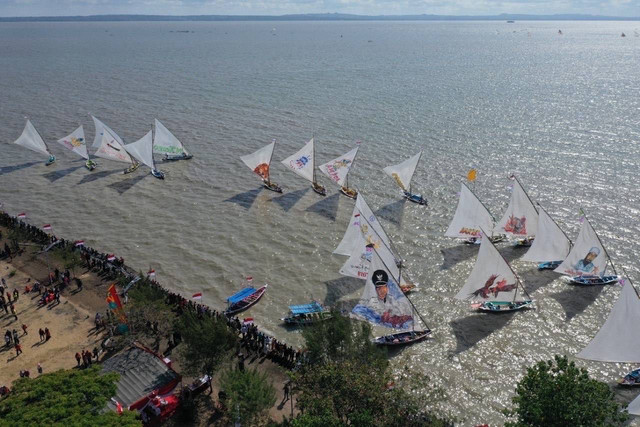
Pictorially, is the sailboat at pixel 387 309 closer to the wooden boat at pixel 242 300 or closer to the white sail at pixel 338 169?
the wooden boat at pixel 242 300

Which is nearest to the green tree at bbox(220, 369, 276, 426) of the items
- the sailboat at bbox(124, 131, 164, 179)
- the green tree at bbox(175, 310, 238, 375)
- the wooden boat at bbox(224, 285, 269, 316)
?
the green tree at bbox(175, 310, 238, 375)

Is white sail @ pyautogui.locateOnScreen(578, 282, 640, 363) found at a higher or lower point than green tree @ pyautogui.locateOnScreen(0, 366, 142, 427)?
lower

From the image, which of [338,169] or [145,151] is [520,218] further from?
[145,151]

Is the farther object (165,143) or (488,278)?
(165,143)

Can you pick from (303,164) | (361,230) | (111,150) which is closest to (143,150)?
(111,150)

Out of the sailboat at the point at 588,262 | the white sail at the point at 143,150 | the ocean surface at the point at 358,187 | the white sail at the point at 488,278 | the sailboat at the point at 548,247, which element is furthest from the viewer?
the white sail at the point at 143,150

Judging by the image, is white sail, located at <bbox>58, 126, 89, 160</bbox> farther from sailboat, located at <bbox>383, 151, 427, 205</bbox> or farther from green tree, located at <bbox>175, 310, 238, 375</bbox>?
green tree, located at <bbox>175, 310, 238, 375</bbox>

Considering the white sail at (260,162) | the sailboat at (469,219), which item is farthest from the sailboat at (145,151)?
the sailboat at (469,219)
